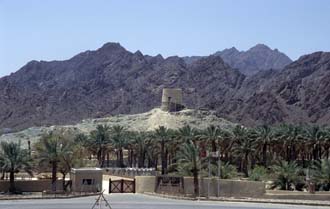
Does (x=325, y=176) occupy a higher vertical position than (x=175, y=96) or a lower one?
lower

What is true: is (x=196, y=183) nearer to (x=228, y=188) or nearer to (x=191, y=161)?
(x=191, y=161)

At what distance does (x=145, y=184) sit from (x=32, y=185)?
1214 centimetres

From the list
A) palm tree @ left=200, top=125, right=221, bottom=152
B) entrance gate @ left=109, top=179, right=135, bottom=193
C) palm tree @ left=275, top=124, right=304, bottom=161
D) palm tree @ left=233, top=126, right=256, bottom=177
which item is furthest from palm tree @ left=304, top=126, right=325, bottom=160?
entrance gate @ left=109, top=179, right=135, bottom=193

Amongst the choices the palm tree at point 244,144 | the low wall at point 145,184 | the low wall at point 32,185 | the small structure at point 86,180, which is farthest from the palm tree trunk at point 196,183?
the palm tree at point 244,144

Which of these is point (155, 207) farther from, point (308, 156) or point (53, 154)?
point (308, 156)

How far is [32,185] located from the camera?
280ft

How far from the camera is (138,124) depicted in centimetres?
18538

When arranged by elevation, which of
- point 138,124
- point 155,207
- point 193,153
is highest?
point 138,124

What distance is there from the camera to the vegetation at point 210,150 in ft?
274

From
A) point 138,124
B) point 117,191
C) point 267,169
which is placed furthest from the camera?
point 138,124

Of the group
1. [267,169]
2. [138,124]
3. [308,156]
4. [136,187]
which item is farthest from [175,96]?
[136,187]

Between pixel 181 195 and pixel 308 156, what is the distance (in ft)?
130

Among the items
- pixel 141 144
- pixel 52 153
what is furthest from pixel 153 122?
pixel 52 153

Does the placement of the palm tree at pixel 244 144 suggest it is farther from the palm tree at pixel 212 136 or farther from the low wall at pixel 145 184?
the low wall at pixel 145 184
